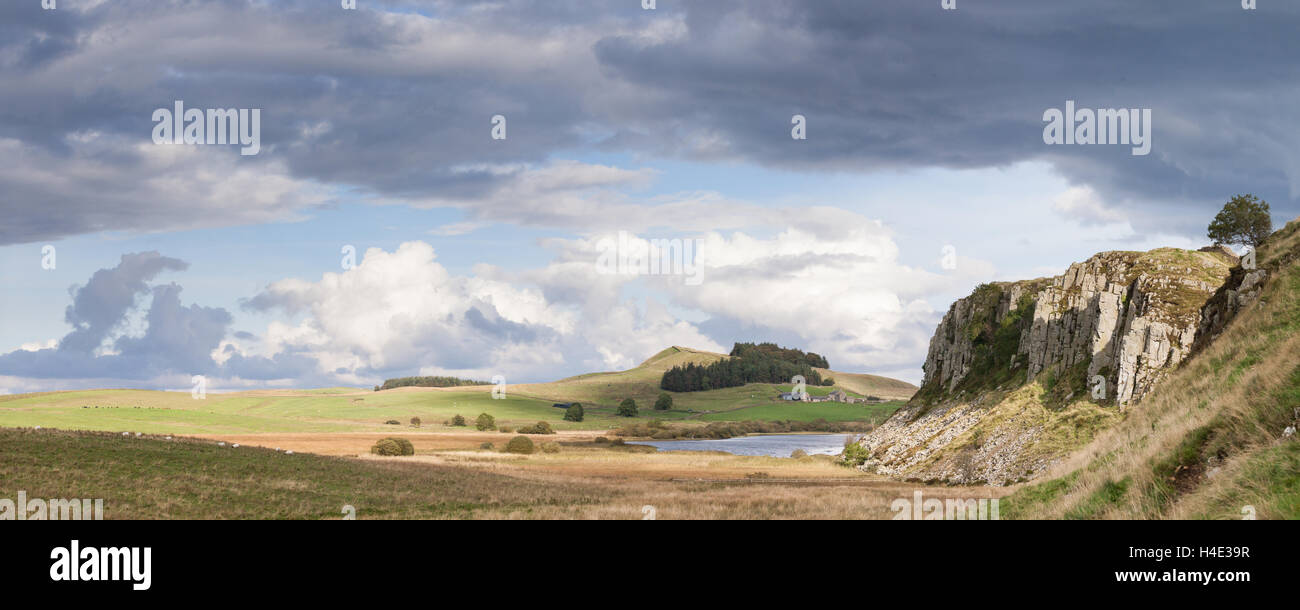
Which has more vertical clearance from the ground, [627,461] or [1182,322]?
[1182,322]

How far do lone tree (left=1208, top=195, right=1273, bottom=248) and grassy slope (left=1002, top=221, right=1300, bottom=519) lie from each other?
83945mm

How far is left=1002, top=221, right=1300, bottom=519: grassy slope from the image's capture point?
58.8ft

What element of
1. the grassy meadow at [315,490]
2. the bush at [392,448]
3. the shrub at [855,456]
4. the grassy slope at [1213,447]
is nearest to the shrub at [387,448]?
the bush at [392,448]

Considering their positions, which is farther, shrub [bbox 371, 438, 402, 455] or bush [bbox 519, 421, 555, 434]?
bush [bbox 519, 421, 555, 434]

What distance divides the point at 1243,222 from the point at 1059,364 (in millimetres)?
47646

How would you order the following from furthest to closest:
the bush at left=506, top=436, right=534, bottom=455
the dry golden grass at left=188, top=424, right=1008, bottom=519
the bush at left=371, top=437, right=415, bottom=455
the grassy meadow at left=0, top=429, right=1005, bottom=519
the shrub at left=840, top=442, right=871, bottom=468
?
the bush at left=506, top=436, right=534, bottom=455
the bush at left=371, top=437, right=415, bottom=455
the shrub at left=840, top=442, right=871, bottom=468
the dry golden grass at left=188, top=424, right=1008, bottom=519
the grassy meadow at left=0, top=429, right=1005, bottom=519

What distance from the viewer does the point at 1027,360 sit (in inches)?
3465

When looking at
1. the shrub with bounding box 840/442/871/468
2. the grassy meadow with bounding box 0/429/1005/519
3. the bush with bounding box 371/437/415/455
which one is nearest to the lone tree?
the shrub with bounding box 840/442/871/468

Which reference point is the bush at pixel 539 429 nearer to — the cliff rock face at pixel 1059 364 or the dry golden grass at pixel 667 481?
the dry golden grass at pixel 667 481

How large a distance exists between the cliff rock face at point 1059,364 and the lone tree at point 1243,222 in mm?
11829

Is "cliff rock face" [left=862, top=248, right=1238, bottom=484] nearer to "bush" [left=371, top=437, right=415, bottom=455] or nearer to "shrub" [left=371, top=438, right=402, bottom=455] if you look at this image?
"bush" [left=371, top=437, right=415, bottom=455]
